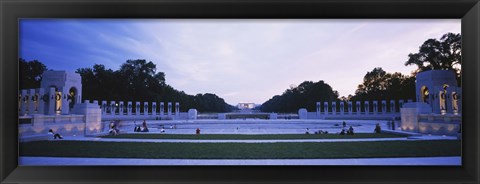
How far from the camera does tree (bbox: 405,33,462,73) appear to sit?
30.4 metres

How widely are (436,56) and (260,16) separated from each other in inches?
1366

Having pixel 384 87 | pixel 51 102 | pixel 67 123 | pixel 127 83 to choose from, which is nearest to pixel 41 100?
pixel 51 102

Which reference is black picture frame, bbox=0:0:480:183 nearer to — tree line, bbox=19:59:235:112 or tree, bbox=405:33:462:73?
tree, bbox=405:33:462:73

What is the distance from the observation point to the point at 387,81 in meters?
42.4

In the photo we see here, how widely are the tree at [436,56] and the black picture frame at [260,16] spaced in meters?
28.0

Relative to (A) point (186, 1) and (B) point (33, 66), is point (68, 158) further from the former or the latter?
(B) point (33, 66)

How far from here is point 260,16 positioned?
5.62 m

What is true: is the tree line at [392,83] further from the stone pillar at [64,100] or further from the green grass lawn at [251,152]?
the stone pillar at [64,100]

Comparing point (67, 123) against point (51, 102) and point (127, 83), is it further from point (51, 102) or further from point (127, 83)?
point (127, 83)

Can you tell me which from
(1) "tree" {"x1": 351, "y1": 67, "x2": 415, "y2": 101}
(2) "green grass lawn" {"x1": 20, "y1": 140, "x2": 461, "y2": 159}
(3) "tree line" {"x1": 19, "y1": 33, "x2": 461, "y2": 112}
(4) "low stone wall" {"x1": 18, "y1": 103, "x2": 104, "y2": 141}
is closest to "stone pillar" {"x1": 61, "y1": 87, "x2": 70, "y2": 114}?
(4) "low stone wall" {"x1": 18, "y1": 103, "x2": 104, "y2": 141}

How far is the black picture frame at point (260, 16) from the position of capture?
5473mm

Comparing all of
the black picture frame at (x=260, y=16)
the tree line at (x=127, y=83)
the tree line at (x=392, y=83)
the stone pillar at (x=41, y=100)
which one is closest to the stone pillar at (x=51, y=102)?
the stone pillar at (x=41, y=100)

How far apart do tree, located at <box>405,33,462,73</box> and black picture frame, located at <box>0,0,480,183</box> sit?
91.8 feet

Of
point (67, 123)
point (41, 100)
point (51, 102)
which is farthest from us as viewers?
point (51, 102)
